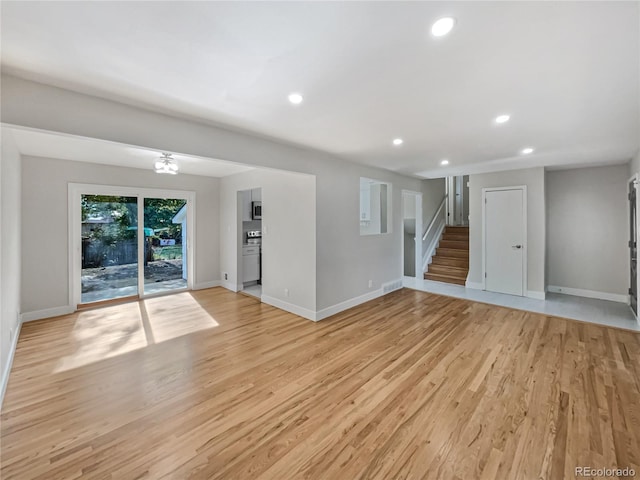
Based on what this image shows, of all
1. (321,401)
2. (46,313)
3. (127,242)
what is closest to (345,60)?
(321,401)

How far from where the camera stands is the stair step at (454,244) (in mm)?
7137

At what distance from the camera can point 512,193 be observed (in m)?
5.39

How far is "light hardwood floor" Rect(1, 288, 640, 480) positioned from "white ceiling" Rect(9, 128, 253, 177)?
230 centimetres

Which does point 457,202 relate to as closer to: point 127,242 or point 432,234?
point 432,234

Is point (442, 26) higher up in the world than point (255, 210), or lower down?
higher up

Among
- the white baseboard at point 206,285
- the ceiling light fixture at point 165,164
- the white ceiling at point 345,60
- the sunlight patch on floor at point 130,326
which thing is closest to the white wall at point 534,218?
the white ceiling at point 345,60

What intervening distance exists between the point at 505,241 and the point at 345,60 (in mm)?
5299

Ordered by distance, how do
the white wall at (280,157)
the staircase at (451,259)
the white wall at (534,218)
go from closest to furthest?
1. the white wall at (280,157)
2. the white wall at (534,218)
3. the staircase at (451,259)

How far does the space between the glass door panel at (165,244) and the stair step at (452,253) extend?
21.0 feet

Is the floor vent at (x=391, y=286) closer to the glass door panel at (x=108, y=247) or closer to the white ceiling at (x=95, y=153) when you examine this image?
the white ceiling at (x=95, y=153)

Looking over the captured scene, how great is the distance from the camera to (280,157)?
3.57m

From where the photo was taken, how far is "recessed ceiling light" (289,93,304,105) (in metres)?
2.22

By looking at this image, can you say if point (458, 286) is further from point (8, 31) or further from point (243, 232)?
point (8, 31)

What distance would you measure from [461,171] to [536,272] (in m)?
2.39
